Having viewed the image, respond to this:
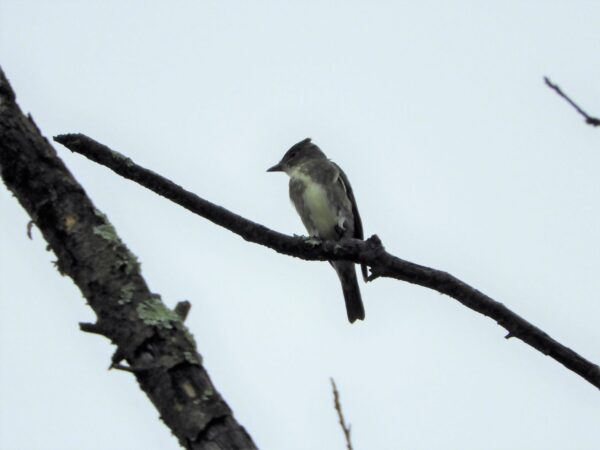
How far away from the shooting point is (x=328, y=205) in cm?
909

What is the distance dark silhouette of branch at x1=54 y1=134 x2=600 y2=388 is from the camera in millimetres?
2809

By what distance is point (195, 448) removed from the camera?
78.2 inches

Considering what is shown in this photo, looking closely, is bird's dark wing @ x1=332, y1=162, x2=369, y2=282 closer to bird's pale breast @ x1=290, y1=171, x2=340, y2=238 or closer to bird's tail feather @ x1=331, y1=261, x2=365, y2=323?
bird's pale breast @ x1=290, y1=171, x2=340, y2=238

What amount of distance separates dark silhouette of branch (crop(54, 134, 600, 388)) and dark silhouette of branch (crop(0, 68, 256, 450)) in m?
0.71

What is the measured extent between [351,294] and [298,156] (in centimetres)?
152

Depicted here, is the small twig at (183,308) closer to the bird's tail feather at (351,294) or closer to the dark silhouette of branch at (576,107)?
the dark silhouette of branch at (576,107)

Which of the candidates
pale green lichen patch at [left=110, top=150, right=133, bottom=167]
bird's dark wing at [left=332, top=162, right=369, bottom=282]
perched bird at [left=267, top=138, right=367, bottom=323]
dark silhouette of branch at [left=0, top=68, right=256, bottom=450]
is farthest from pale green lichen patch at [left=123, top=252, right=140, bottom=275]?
bird's dark wing at [left=332, top=162, right=369, bottom=282]

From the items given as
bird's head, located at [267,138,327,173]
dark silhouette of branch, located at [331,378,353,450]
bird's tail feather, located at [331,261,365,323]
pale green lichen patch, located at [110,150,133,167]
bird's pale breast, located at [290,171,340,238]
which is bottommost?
dark silhouette of branch, located at [331,378,353,450]

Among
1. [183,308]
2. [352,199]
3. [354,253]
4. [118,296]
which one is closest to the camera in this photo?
[118,296]

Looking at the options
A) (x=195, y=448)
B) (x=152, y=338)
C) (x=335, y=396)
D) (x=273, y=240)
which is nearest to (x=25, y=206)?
(x=152, y=338)

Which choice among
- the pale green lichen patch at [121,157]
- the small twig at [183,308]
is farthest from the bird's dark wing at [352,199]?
the small twig at [183,308]

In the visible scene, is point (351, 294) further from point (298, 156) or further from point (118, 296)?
point (118, 296)

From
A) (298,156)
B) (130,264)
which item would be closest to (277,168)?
(298,156)

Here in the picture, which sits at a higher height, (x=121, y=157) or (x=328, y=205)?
(x=328, y=205)
